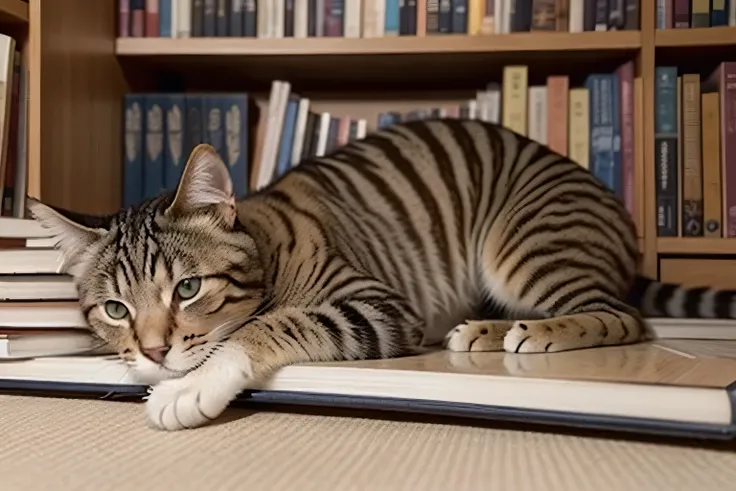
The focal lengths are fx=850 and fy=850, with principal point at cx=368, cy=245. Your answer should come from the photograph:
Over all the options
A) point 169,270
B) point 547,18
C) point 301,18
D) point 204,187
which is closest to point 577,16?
point 547,18

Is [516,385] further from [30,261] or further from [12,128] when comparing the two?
[12,128]

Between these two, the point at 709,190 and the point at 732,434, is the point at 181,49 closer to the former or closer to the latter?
the point at 709,190

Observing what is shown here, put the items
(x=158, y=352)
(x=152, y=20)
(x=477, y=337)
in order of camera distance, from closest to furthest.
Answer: (x=158, y=352) < (x=477, y=337) < (x=152, y=20)

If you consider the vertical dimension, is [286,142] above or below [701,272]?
above

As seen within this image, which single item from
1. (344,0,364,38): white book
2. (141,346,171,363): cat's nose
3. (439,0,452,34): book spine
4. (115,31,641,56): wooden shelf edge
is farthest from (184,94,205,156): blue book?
(141,346,171,363): cat's nose

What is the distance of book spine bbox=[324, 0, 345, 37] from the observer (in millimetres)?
1830

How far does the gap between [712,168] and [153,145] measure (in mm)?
1198

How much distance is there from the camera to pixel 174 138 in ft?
6.23

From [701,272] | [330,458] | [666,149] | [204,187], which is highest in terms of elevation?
[666,149]

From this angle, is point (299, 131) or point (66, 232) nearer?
point (66, 232)

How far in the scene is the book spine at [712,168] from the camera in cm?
175

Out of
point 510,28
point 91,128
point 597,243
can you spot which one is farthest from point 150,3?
point 597,243

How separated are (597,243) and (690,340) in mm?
217

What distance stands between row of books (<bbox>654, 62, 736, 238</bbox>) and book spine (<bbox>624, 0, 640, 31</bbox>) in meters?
0.11
